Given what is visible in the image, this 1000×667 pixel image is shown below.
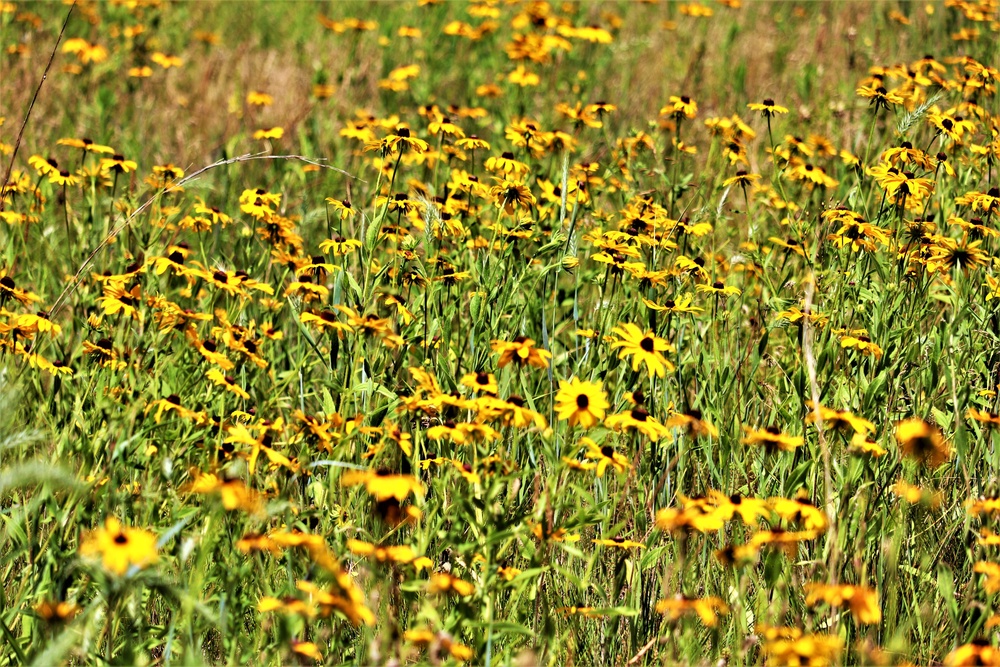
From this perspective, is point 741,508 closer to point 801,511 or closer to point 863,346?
point 801,511

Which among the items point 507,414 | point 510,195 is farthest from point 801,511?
point 510,195

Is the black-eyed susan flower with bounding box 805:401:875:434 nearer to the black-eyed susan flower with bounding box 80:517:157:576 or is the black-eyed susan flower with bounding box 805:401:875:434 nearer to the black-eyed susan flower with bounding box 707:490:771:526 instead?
the black-eyed susan flower with bounding box 707:490:771:526

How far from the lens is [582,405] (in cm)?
230

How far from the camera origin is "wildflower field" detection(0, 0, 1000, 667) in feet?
6.98

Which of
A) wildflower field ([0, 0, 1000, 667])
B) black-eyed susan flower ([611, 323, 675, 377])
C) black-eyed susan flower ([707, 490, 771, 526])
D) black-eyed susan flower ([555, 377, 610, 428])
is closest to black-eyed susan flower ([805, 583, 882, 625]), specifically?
wildflower field ([0, 0, 1000, 667])

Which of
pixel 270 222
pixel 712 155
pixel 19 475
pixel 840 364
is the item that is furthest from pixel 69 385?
pixel 712 155

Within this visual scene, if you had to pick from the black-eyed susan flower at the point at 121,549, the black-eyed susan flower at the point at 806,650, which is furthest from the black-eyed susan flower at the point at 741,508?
the black-eyed susan flower at the point at 121,549

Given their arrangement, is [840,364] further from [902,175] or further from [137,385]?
[137,385]

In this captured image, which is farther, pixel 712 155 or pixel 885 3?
pixel 885 3

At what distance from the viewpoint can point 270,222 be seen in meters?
3.54

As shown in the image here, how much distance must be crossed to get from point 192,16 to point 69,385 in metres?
5.82

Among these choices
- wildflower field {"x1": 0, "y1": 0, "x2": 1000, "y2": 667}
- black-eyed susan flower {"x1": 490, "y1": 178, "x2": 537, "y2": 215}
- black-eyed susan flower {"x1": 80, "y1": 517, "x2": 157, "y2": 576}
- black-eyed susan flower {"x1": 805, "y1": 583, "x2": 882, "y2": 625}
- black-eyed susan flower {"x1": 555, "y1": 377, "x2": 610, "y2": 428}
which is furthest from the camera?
black-eyed susan flower {"x1": 490, "y1": 178, "x2": 537, "y2": 215}

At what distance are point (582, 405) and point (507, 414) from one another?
17 centimetres

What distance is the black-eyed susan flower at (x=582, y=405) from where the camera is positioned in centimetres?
229
